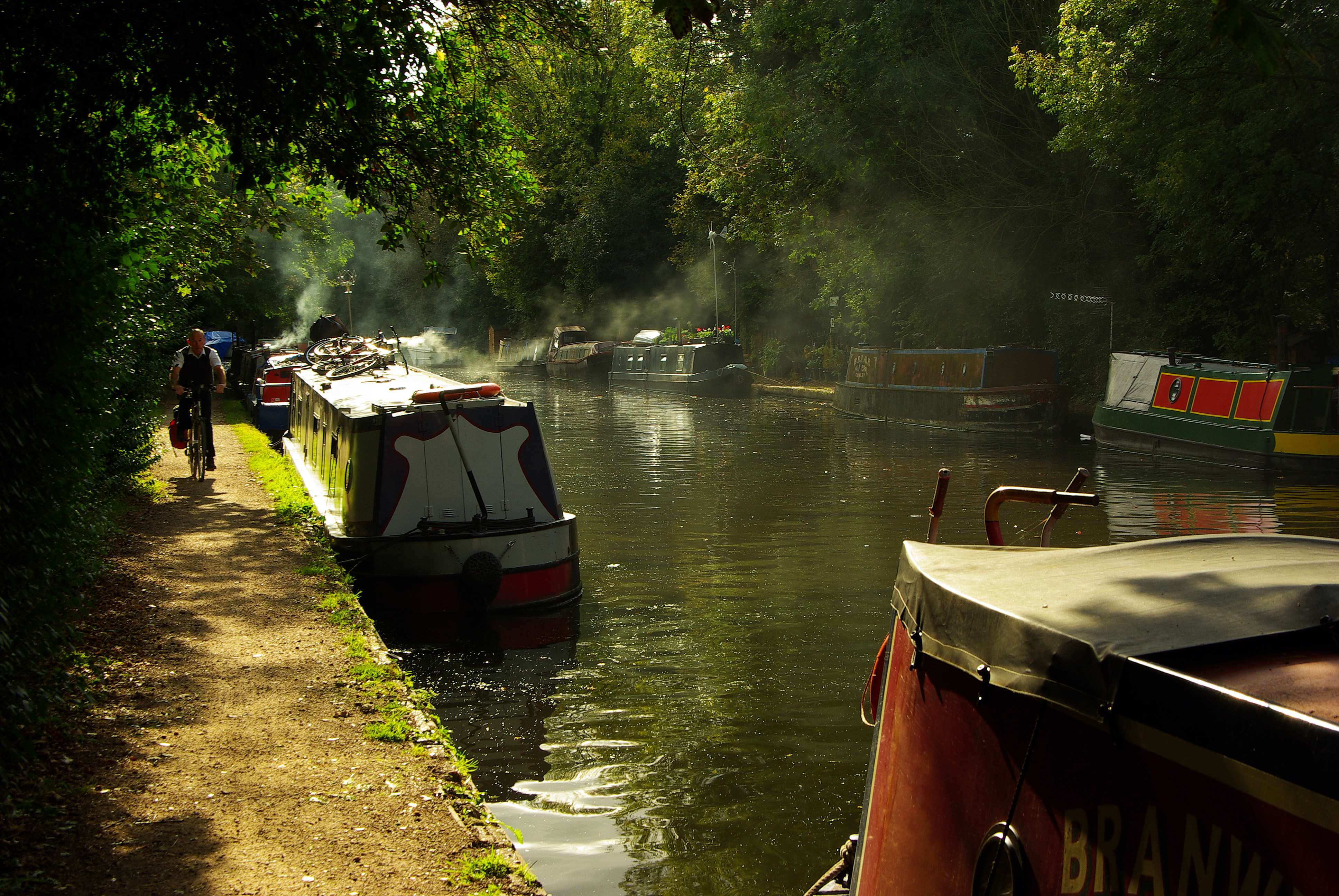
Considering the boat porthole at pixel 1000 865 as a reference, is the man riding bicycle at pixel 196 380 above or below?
above

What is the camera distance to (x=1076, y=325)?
2911 centimetres

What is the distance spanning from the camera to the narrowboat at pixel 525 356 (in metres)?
60.1

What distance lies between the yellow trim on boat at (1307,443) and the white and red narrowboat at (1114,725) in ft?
55.6

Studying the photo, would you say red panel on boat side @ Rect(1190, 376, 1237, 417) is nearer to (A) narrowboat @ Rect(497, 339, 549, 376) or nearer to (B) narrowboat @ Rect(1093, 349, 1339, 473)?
(B) narrowboat @ Rect(1093, 349, 1339, 473)

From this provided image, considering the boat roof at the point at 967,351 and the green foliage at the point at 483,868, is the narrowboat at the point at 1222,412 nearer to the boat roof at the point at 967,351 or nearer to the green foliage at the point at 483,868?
the boat roof at the point at 967,351

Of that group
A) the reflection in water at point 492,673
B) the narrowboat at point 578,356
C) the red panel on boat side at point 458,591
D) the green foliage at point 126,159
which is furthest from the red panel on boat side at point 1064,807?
the narrowboat at point 578,356

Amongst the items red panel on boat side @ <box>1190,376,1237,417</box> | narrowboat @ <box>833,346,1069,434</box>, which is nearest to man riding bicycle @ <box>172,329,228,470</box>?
red panel on boat side @ <box>1190,376,1237,417</box>

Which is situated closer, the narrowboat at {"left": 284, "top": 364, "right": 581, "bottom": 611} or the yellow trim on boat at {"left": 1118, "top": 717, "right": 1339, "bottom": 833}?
the yellow trim on boat at {"left": 1118, "top": 717, "right": 1339, "bottom": 833}

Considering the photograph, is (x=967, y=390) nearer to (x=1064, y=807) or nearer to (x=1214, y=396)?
(x=1214, y=396)

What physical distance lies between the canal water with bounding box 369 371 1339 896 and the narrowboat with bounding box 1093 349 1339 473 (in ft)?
1.93

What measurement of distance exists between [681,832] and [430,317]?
260 feet

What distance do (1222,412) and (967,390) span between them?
711 cm

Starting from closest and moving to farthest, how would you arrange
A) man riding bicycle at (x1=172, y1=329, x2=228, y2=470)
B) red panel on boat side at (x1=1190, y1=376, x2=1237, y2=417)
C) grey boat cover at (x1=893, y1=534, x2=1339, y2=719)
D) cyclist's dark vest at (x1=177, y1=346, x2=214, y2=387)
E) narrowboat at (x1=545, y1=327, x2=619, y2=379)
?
1. grey boat cover at (x1=893, y1=534, x2=1339, y2=719)
2. man riding bicycle at (x1=172, y1=329, x2=228, y2=470)
3. cyclist's dark vest at (x1=177, y1=346, x2=214, y2=387)
4. red panel on boat side at (x1=1190, y1=376, x2=1237, y2=417)
5. narrowboat at (x1=545, y1=327, x2=619, y2=379)

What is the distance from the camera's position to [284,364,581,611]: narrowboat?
952 centimetres
